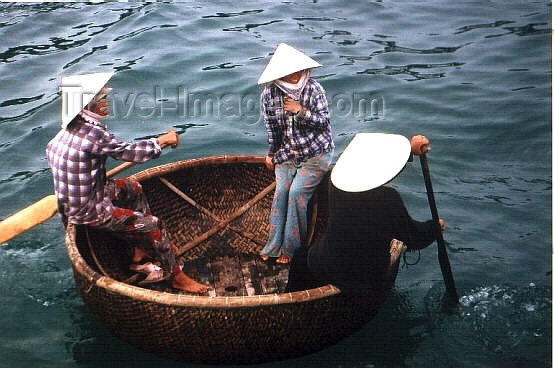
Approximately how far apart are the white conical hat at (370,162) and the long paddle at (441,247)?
0.47 meters

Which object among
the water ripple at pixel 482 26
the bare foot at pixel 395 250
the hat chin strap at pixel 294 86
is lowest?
the bare foot at pixel 395 250

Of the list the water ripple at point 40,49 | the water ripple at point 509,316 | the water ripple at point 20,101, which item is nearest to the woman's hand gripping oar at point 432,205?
the water ripple at point 509,316

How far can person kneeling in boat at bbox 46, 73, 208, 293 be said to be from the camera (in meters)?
3.82

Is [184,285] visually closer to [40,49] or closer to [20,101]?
[20,101]

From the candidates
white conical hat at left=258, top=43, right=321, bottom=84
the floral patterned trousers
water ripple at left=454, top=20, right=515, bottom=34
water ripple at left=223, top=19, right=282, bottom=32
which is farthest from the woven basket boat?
water ripple at left=454, top=20, right=515, bottom=34

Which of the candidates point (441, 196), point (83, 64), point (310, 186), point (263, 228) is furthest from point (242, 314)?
point (83, 64)

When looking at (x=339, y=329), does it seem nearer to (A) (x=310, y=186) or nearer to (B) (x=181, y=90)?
(A) (x=310, y=186)

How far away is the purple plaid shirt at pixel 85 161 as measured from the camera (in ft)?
12.5

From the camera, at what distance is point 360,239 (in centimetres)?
346

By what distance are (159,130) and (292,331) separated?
427 centimetres

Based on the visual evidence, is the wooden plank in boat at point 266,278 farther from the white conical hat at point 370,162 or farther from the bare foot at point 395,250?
the white conical hat at point 370,162

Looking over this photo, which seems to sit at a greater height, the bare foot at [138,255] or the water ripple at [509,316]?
the bare foot at [138,255]

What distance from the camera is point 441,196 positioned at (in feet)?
19.8

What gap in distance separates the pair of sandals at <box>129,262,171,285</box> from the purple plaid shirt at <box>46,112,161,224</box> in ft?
1.93
